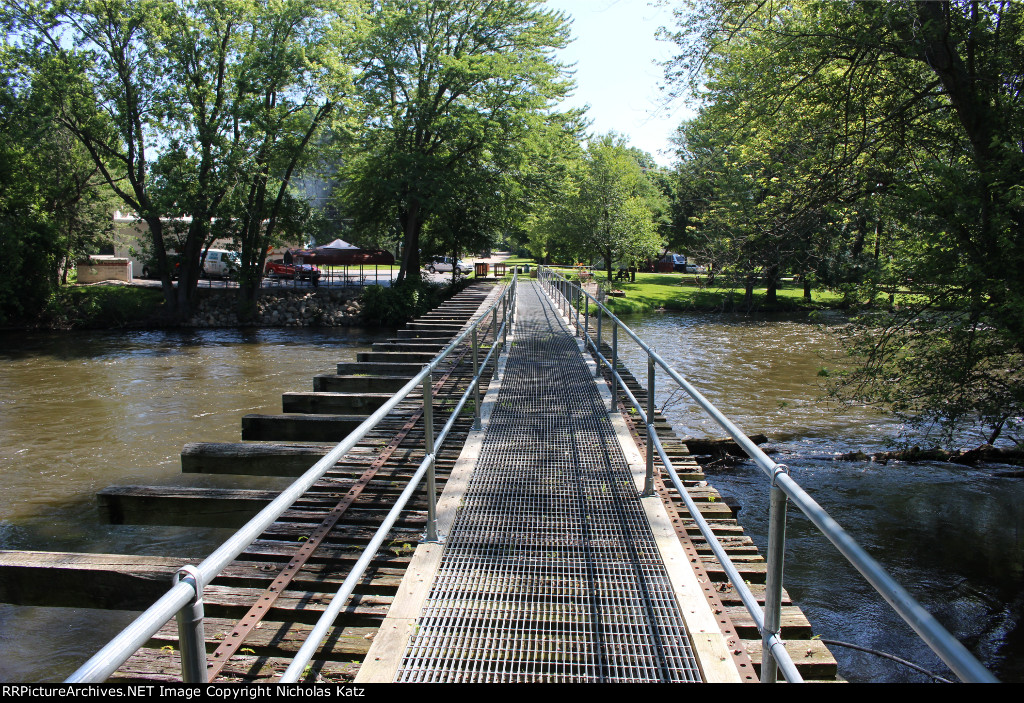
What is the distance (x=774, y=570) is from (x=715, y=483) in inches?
369

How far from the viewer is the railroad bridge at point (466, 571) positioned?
2971 mm

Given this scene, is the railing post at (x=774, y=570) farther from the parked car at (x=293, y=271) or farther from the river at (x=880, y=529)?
→ the parked car at (x=293, y=271)

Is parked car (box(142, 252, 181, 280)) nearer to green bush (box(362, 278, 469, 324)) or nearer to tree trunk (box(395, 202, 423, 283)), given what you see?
green bush (box(362, 278, 469, 324))

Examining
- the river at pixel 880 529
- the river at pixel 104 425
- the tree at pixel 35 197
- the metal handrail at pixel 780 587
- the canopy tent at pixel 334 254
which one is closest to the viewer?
the metal handrail at pixel 780 587

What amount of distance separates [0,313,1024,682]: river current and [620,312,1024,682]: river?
3 centimetres

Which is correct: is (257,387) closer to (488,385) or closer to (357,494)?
(488,385)

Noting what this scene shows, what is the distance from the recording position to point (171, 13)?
98.4 ft

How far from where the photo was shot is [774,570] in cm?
279

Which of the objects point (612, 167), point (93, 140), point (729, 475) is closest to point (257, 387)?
point (729, 475)

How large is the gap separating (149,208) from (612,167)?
2679 cm

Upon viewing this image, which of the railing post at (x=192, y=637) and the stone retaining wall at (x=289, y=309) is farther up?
the railing post at (x=192, y=637)

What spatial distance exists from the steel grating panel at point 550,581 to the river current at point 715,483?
10.9ft

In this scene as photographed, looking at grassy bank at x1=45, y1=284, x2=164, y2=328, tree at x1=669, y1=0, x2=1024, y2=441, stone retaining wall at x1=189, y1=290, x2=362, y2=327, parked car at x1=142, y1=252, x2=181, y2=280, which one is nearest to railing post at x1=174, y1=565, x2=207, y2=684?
tree at x1=669, y1=0, x2=1024, y2=441

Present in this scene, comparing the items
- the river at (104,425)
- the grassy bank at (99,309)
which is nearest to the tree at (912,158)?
the river at (104,425)
